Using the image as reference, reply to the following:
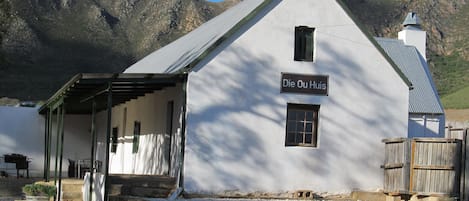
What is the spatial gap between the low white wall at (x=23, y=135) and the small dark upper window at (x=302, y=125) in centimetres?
1517

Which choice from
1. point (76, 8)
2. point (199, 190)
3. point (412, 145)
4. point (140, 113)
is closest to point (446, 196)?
point (412, 145)

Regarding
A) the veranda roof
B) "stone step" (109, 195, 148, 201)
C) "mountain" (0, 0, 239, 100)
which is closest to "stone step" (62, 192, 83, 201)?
the veranda roof

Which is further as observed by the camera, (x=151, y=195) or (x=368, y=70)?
(x=368, y=70)

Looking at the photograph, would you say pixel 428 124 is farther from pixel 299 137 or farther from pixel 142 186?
pixel 142 186

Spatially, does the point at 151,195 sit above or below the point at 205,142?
below

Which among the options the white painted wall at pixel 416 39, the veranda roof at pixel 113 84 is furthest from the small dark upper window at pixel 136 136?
the white painted wall at pixel 416 39

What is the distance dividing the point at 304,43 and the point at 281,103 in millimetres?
1695

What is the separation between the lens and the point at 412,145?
1822cm

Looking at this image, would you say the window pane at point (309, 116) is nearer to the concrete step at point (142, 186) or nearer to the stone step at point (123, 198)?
the concrete step at point (142, 186)

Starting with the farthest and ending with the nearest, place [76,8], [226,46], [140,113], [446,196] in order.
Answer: [76,8], [140,113], [226,46], [446,196]

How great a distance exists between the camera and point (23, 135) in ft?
103

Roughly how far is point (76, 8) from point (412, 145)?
308 feet

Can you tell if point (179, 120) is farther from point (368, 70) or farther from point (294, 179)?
point (368, 70)

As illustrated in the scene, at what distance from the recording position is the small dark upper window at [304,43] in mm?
19391
